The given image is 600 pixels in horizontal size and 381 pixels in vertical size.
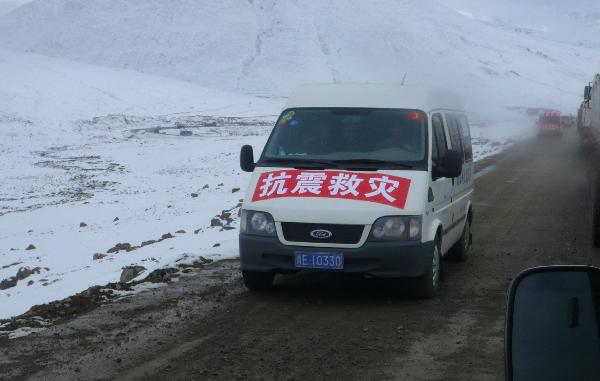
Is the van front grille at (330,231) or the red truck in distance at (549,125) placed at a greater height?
the van front grille at (330,231)

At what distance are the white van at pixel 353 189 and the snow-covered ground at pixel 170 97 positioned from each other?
8.60 ft

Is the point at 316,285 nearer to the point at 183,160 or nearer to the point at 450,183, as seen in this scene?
the point at 450,183

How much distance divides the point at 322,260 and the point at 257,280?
3.43ft

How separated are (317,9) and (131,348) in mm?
165647

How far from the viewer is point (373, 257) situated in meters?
7.59

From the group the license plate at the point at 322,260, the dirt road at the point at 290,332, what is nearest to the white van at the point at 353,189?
the license plate at the point at 322,260

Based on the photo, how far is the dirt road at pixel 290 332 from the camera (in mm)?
5789

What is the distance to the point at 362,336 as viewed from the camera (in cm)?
672

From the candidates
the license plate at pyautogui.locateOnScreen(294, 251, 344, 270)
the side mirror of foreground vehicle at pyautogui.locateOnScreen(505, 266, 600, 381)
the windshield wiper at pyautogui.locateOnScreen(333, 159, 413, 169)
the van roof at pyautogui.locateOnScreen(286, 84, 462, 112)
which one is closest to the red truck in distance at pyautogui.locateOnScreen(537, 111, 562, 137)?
the van roof at pyautogui.locateOnScreen(286, 84, 462, 112)

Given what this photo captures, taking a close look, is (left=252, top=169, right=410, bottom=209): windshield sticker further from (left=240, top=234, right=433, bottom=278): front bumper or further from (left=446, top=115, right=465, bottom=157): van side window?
(left=446, top=115, right=465, bottom=157): van side window

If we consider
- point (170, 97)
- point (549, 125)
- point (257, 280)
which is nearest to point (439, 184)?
point (257, 280)

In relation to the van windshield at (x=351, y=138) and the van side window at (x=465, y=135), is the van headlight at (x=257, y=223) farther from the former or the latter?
the van side window at (x=465, y=135)

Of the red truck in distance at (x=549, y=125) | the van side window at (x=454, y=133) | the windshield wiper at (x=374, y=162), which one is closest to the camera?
the windshield wiper at (x=374, y=162)

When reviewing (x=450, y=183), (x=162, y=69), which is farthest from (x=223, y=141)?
(x=162, y=69)
